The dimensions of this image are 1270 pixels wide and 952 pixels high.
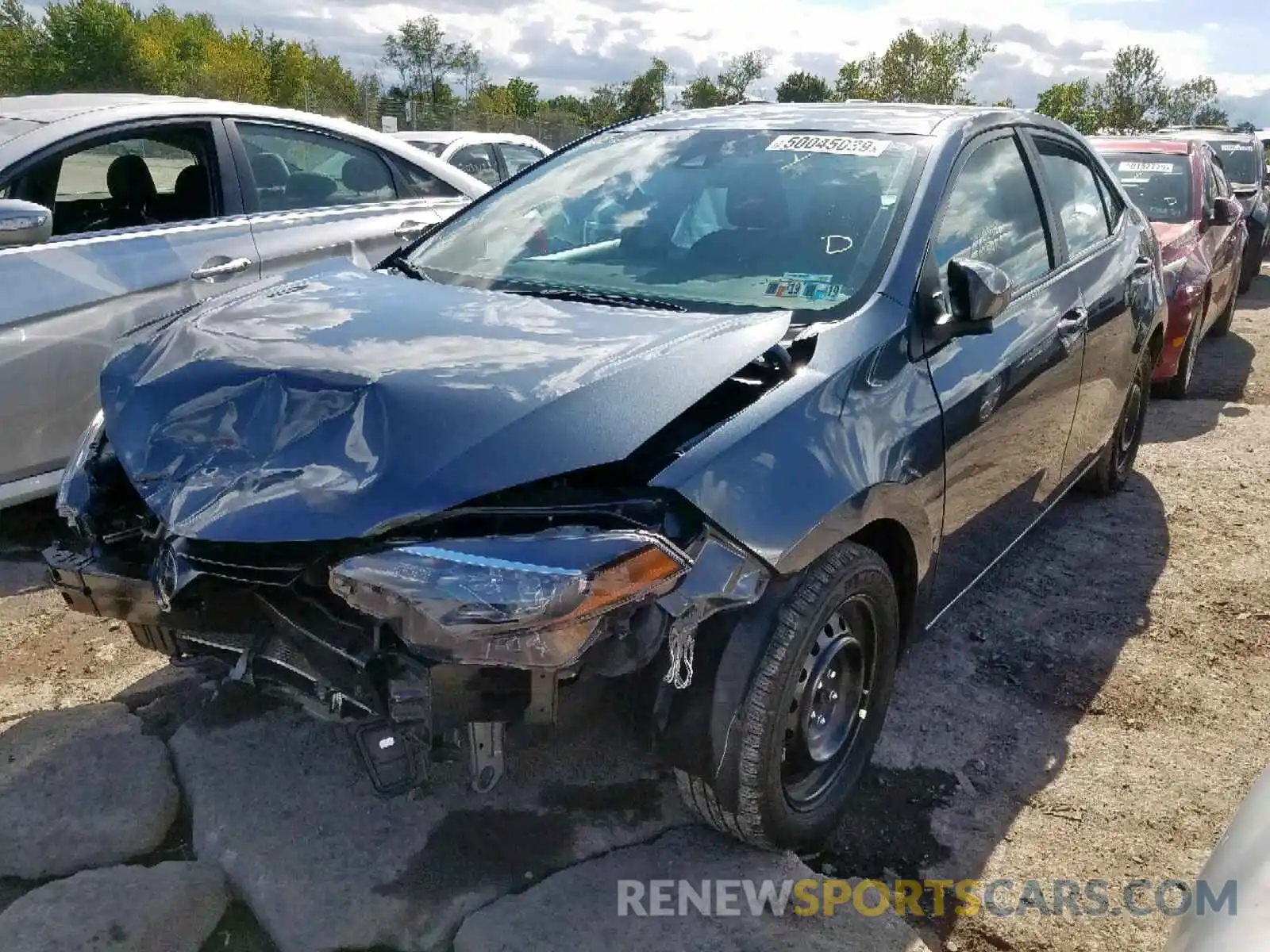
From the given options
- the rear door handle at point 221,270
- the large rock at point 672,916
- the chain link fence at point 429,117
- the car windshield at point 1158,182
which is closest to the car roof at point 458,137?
the car windshield at point 1158,182

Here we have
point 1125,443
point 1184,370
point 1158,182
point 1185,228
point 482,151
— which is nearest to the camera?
point 1125,443

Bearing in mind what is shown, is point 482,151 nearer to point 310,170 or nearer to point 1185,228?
point 310,170

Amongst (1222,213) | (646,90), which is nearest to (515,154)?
(1222,213)

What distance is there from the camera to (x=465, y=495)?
6.56ft

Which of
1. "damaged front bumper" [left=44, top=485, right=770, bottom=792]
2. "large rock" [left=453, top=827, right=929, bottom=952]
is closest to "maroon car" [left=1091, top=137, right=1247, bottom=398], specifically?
"large rock" [left=453, top=827, right=929, bottom=952]

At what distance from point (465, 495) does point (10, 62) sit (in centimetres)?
5469

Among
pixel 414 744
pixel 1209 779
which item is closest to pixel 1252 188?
pixel 1209 779

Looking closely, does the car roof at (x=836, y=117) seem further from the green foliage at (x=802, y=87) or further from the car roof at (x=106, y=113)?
the green foliage at (x=802, y=87)

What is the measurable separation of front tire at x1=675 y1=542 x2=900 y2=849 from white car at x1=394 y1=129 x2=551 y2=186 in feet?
25.9

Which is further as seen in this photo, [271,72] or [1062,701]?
[271,72]

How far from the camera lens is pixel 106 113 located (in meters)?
4.19

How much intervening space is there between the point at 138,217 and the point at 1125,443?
4.55 metres

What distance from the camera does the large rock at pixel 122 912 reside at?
2252mm

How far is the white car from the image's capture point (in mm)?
9922
